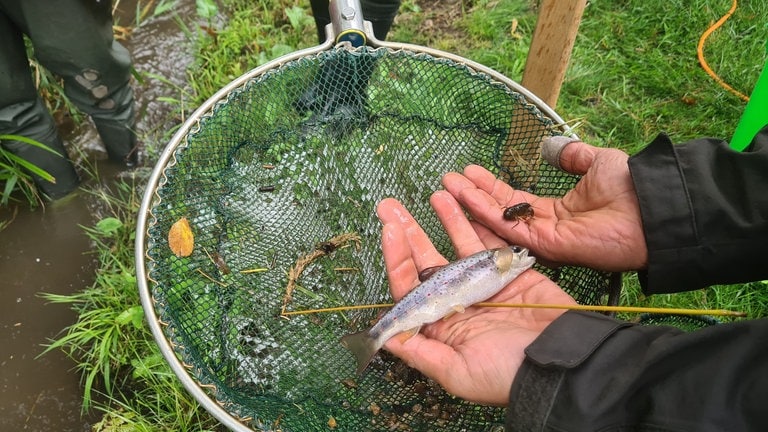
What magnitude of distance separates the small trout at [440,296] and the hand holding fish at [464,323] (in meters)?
0.06

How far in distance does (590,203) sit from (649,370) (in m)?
0.88

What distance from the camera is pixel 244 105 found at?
2.60 m

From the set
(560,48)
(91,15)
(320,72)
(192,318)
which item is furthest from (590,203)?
(91,15)

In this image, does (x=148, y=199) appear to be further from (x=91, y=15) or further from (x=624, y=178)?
(x=624, y=178)

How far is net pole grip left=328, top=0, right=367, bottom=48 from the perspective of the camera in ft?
8.10

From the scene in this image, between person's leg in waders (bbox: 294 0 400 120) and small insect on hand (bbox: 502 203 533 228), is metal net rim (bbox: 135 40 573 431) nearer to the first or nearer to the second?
person's leg in waders (bbox: 294 0 400 120)

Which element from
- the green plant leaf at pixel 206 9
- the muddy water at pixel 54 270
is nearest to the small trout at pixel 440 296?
the muddy water at pixel 54 270

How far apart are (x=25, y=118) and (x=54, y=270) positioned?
3.10 ft

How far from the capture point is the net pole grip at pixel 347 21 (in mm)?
2469

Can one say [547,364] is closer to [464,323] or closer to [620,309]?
[620,309]

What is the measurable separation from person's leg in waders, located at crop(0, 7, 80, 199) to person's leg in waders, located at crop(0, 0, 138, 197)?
0.04 metres

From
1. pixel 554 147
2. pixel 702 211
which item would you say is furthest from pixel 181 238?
pixel 702 211

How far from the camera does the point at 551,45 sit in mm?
2682

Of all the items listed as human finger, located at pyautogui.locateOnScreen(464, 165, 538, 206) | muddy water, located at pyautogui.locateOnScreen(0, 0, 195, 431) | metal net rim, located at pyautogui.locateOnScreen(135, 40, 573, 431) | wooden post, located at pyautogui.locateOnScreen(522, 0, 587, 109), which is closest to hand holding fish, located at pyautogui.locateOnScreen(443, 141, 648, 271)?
human finger, located at pyautogui.locateOnScreen(464, 165, 538, 206)
